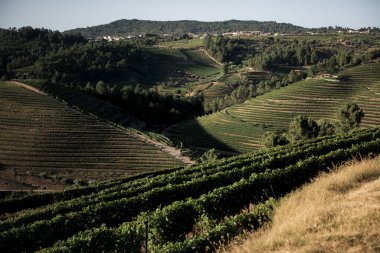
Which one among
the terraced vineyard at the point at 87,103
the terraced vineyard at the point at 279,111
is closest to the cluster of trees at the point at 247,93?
the terraced vineyard at the point at 279,111

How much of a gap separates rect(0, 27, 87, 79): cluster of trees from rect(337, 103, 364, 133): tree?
10696cm

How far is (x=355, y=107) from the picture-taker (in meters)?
72.4

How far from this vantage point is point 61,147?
66312 millimetres

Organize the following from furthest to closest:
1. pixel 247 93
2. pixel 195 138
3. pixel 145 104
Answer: pixel 247 93
pixel 145 104
pixel 195 138

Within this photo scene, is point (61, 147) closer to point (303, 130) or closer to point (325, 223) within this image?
point (303, 130)

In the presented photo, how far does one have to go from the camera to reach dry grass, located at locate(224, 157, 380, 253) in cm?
940

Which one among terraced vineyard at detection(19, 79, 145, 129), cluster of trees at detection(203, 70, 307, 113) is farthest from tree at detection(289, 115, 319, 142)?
cluster of trees at detection(203, 70, 307, 113)

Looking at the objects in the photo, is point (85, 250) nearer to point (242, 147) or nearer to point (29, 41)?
point (242, 147)

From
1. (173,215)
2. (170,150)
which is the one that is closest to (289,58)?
(170,150)

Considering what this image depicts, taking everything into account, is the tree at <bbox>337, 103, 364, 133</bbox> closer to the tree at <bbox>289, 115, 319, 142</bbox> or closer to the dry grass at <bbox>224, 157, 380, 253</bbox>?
the tree at <bbox>289, 115, 319, 142</bbox>

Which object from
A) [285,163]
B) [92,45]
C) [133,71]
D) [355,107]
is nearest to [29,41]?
[92,45]

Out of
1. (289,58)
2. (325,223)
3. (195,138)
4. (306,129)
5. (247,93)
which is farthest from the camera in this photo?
(289,58)

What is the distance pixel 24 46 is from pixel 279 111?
407 feet

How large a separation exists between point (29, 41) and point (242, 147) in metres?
139
